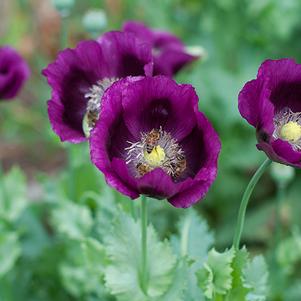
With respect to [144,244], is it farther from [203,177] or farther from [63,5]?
[63,5]

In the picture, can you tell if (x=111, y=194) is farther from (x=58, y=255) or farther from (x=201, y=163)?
(x=201, y=163)

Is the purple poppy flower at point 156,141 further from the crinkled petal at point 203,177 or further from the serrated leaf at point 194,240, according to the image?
the serrated leaf at point 194,240

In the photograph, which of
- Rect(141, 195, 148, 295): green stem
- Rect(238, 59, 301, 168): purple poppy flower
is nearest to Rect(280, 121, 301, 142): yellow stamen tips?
Rect(238, 59, 301, 168): purple poppy flower

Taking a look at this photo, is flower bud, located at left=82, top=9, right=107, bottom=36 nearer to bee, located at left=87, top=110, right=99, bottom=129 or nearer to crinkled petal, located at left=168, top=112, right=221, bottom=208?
bee, located at left=87, top=110, right=99, bottom=129

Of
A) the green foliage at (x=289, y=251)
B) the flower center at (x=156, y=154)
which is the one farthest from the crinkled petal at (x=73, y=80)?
the green foliage at (x=289, y=251)

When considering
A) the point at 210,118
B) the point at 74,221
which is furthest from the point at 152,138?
the point at 210,118

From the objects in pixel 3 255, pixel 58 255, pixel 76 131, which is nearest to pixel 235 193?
pixel 58 255
